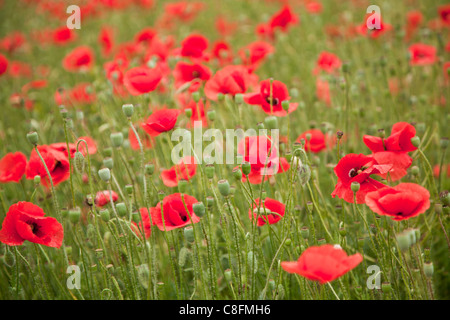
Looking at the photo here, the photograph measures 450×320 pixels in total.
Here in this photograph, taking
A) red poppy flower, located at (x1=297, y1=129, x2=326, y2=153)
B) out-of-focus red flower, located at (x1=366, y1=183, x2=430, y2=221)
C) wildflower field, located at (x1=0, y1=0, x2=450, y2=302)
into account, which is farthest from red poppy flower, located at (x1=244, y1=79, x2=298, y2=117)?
out-of-focus red flower, located at (x1=366, y1=183, x2=430, y2=221)

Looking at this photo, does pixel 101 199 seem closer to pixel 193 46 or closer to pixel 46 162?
pixel 46 162

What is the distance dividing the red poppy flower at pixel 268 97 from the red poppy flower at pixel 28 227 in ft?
2.22

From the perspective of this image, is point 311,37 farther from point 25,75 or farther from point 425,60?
point 25,75

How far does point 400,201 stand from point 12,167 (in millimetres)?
1114

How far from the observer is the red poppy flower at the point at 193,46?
183 centimetres

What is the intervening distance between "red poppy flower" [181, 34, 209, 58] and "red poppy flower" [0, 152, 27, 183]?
0.82 m

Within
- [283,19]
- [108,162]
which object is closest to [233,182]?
[108,162]

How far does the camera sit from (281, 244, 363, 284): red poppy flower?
77cm

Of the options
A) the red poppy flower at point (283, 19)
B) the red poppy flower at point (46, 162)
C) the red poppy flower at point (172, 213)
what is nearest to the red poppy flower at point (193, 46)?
the red poppy flower at point (283, 19)

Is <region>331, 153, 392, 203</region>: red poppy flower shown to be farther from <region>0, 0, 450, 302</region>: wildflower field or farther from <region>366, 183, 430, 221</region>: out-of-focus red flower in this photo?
<region>366, 183, 430, 221</region>: out-of-focus red flower

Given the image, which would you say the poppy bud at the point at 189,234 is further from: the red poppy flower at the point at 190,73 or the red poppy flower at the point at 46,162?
the red poppy flower at the point at 190,73

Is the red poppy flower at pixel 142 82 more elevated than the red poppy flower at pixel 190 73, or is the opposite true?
the red poppy flower at pixel 190 73

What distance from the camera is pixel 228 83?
142 centimetres
